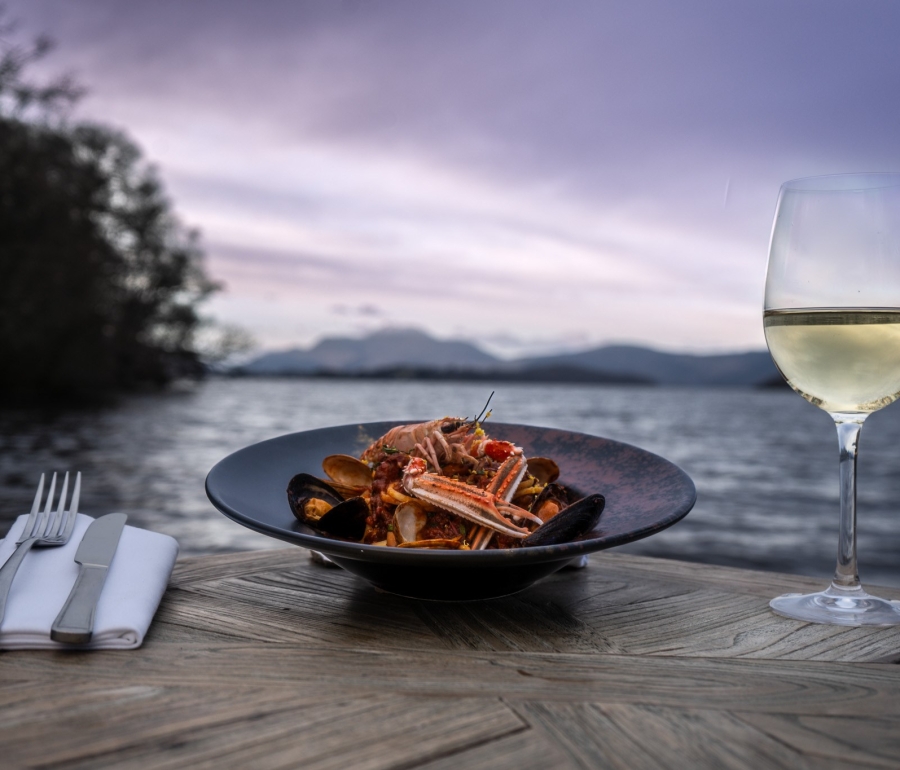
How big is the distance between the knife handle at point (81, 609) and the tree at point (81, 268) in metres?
26.8

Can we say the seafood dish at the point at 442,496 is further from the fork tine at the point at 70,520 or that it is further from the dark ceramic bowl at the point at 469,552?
the fork tine at the point at 70,520

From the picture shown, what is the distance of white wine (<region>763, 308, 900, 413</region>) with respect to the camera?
143 centimetres

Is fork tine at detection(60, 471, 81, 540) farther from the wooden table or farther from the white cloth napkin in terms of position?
the wooden table

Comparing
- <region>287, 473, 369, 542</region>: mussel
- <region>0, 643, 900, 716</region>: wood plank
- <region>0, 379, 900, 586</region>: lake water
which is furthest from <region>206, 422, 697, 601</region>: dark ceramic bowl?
<region>0, 379, 900, 586</region>: lake water

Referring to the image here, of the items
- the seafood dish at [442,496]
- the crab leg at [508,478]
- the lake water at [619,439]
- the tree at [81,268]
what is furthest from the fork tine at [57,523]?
the tree at [81,268]

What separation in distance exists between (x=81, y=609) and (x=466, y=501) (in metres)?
0.76

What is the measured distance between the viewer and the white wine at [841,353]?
1.43m

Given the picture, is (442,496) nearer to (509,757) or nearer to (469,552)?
(469,552)

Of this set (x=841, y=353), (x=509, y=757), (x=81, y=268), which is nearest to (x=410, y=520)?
(x=509, y=757)

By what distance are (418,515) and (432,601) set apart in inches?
7.4

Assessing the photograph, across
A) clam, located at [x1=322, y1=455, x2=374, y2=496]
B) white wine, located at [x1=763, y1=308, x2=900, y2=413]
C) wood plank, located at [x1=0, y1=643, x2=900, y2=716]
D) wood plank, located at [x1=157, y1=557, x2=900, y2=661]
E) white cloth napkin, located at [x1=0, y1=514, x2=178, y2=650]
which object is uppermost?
white wine, located at [x1=763, y1=308, x2=900, y2=413]

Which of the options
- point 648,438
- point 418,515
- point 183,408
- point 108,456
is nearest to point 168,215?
point 183,408

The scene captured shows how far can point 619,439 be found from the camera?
10453mm

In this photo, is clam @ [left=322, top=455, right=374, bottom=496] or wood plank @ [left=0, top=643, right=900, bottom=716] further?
clam @ [left=322, top=455, right=374, bottom=496]
